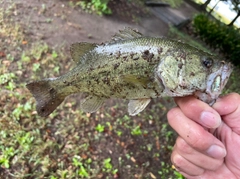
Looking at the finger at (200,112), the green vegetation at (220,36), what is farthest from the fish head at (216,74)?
the green vegetation at (220,36)

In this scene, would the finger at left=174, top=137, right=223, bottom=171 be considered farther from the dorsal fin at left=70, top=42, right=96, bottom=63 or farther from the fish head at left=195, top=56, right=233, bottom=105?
the dorsal fin at left=70, top=42, right=96, bottom=63

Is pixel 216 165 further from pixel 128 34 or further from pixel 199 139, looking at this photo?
pixel 128 34

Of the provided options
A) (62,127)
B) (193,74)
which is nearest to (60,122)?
(62,127)

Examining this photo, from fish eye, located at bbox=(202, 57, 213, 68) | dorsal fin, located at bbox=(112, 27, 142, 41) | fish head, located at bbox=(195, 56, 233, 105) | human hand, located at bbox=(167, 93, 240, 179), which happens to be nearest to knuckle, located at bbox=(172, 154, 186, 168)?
human hand, located at bbox=(167, 93, 240, 179)

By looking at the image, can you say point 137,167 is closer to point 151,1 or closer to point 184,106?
point 184,106

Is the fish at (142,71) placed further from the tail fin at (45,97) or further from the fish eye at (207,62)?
the tail fin at (45,97)

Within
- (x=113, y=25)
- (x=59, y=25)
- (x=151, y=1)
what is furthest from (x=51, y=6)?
(x=151, y=1)
